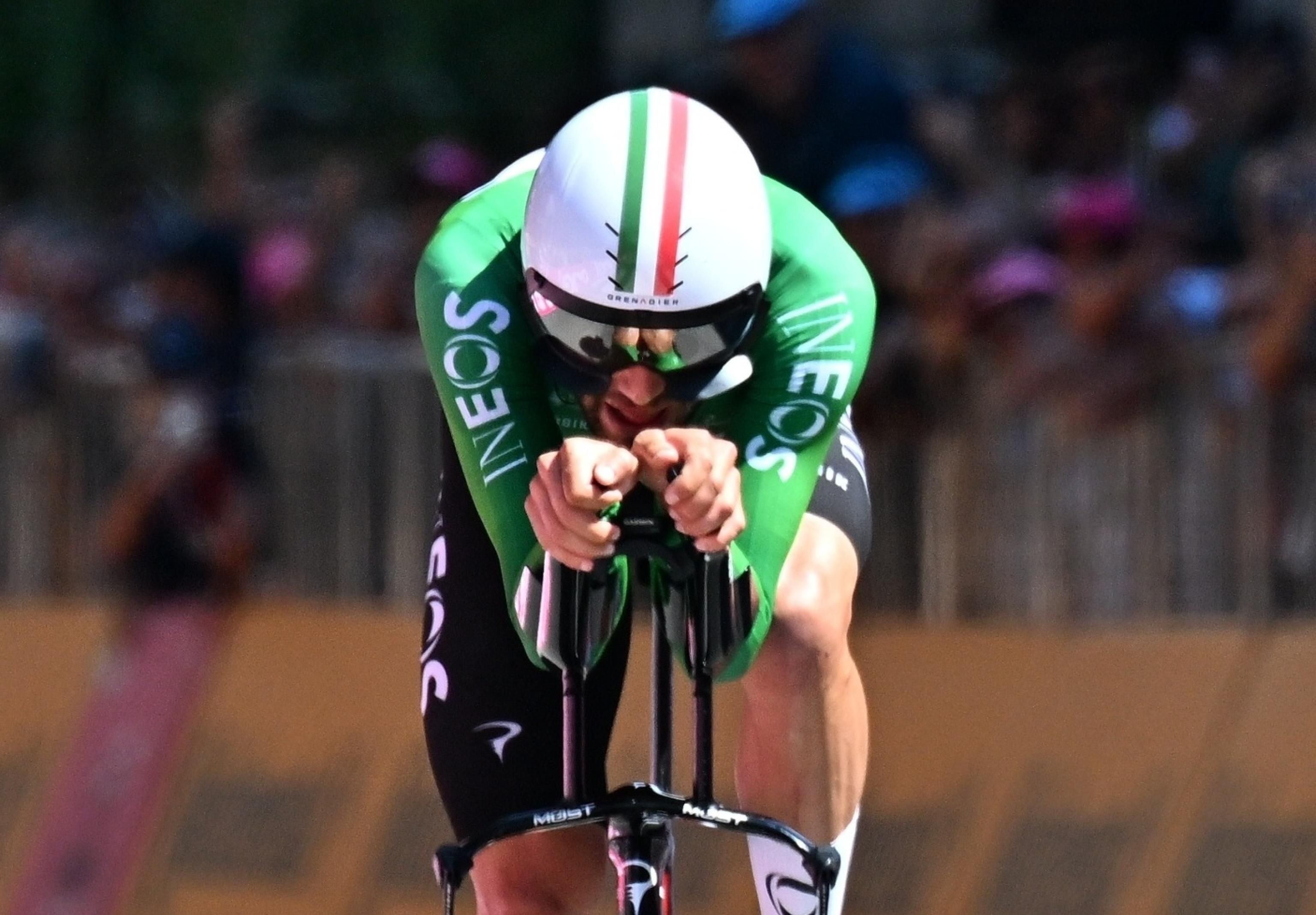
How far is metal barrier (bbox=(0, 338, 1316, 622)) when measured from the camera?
670 cm

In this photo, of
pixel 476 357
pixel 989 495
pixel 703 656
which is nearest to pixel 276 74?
pixel 989 495

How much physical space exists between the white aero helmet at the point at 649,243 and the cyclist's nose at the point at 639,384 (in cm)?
1

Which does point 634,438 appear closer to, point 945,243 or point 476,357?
point 476,357

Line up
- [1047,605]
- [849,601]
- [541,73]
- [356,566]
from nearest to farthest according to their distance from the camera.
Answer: [849,601]
[1047,605]
[356,566]
[541,73]

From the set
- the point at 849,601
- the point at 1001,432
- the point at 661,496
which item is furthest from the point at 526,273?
the point at 1001,432

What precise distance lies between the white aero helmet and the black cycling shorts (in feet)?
2.22

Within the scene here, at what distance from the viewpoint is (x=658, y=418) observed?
4.11 meters

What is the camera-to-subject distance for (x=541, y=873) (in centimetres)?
465

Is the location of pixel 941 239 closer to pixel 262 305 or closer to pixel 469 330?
pixel 262 305

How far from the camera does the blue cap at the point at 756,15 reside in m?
7.92

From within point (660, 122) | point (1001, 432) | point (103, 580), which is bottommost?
point (103, 580)

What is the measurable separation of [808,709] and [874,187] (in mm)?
3521

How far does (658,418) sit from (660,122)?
0.49 metres

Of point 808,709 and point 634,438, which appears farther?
point 808,709
